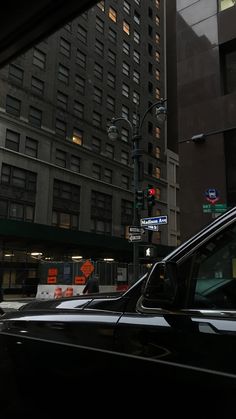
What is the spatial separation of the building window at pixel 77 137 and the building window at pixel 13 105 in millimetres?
7533

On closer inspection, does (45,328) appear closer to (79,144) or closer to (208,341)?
(208,341)

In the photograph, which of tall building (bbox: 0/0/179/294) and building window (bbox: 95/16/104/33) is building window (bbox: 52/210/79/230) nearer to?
tall building (bbox: 0/0/179/294)

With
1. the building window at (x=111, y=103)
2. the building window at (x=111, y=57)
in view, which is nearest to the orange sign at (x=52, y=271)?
the building window at (x=111, y=103)

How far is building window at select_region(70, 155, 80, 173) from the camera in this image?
152ft

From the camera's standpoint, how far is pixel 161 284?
224cm

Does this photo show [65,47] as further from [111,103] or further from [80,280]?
[80,280]

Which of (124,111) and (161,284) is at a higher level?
(124,111)

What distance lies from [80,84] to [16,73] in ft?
29.3

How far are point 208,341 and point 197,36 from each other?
21493 mm

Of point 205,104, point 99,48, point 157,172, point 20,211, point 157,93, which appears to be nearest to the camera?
point 205,104

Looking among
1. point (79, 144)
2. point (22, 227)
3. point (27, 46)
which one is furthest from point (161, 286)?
point (79, 144)

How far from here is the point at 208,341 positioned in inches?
77.8

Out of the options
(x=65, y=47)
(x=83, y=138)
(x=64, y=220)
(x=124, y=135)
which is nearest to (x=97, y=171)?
(x=83, y=138)

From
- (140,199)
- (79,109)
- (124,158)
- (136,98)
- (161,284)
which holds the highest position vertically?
(136,98)
